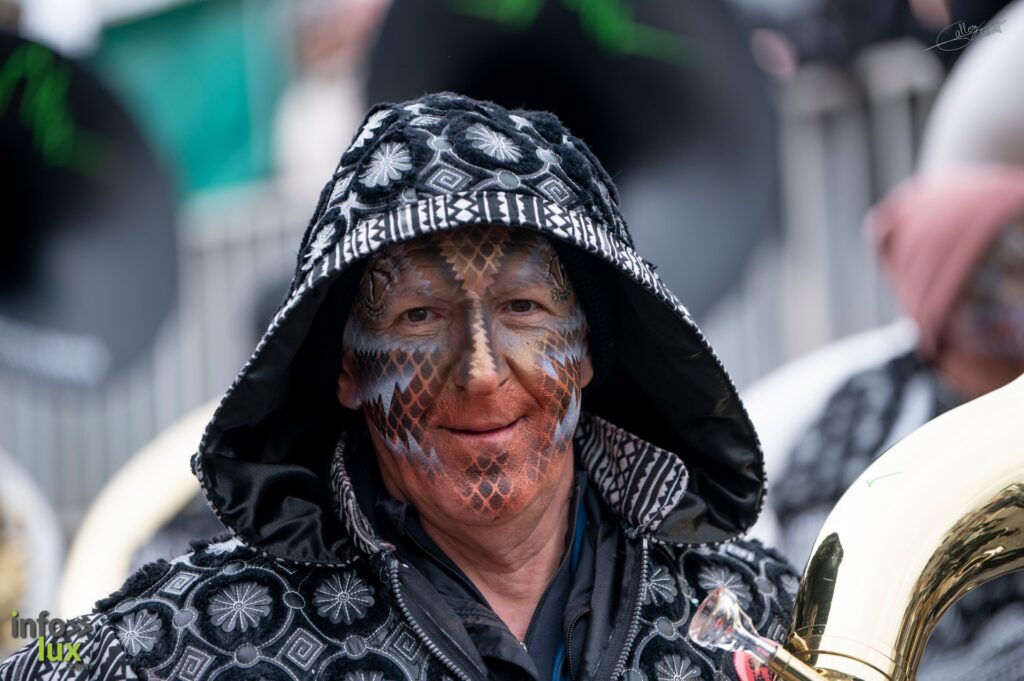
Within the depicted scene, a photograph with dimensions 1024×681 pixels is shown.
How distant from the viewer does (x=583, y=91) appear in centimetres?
483

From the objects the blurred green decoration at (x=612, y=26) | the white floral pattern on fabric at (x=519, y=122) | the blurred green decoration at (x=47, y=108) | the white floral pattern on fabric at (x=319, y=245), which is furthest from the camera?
the blurred green decoration at (x=47, y=108)

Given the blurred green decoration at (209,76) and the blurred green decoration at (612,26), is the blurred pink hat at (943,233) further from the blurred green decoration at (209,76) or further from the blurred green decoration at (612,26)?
the blurred green decoration at (209,76)

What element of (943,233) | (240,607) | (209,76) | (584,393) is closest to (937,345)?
(943,233)

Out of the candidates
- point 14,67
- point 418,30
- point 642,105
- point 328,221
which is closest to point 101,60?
point 14,67

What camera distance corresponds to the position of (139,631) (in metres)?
1.97

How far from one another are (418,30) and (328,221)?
2768mm

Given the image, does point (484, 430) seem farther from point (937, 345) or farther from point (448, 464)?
point (937, 345)

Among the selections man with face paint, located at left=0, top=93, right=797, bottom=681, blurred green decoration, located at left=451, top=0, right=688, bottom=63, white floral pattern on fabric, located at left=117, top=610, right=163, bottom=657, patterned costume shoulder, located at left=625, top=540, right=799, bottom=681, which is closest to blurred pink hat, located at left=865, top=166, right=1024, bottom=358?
blurred green decoration, located at left=451, top=0, right=688, bottom=63

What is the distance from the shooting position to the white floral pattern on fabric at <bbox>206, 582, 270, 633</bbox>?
6.48 ft

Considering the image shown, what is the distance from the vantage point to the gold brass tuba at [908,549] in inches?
60.7

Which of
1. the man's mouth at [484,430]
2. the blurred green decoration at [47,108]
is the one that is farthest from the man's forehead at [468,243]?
the blurred green decoration at [47,108]

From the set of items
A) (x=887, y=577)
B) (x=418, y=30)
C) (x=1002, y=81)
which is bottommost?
(x=887, y=577)

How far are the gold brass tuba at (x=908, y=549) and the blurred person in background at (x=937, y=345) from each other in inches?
112

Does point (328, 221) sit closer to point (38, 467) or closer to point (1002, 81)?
point (1002, 81)
